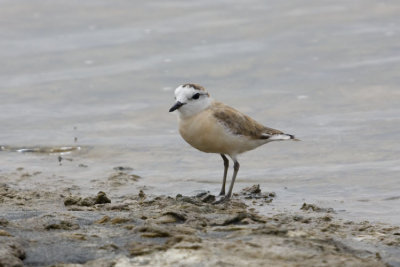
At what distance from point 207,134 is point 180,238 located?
2.66 metres

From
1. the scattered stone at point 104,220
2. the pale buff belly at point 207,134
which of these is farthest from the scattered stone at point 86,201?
the scattered stone at point 104,220

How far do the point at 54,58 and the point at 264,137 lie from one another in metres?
6.41

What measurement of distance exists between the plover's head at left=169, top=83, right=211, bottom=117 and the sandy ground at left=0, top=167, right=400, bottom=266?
42.3 inches

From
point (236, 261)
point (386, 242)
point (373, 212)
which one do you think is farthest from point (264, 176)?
point (236, 261)

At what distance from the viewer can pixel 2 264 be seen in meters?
4.46

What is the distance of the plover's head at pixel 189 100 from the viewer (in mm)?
7586

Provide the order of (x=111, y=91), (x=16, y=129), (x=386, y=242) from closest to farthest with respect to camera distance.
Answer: (x=386, y=242) < (x=16, y=129) < (x=111, y=91)

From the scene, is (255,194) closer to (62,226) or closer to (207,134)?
(207,134)

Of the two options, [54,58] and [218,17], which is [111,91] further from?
[218,17]

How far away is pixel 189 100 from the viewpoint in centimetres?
759

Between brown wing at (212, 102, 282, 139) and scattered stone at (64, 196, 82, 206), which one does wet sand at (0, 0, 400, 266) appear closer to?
scattered stone at (64, 196, 82, 206)

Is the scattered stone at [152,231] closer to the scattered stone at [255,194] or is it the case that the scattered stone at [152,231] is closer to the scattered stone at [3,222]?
the scattered stone at [3,222]

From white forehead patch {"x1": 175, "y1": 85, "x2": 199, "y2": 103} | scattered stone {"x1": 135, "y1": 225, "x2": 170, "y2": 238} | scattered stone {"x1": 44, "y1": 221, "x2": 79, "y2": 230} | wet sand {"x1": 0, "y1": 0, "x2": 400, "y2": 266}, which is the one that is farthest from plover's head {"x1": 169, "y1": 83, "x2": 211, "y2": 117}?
scattered stone {"x1": 135, "y1": 225, "x2": 170, "y2": 238}

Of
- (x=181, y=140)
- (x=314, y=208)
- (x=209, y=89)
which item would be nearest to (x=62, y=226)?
(x=314, y=208)
